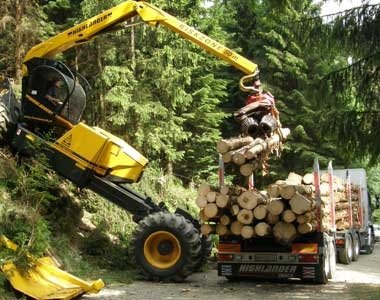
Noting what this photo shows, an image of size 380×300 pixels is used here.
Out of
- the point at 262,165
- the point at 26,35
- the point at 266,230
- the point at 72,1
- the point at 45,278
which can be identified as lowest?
the point at 45,278

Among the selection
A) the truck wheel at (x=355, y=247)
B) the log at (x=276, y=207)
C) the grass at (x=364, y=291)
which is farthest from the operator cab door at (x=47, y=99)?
the truck wheel at (x=355, y=247)

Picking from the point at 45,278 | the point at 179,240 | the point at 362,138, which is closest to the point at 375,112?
the point at 362,138

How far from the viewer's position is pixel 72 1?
20141 millimetres

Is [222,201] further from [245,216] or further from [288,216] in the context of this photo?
[288,216]

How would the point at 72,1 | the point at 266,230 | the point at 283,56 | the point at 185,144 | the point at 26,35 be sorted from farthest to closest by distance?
1. the point at 283,56
2. the point at 185,144
3. the point at 72,1
4. the point at 26,35
5. the point at 266,230

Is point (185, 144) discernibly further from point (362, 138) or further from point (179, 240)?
point (362, 138)

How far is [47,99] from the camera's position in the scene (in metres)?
12.2

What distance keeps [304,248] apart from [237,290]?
1444mm

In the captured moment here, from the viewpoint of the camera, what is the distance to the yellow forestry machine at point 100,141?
1141 centimetres

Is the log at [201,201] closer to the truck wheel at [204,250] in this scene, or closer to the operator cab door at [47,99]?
the truck wheel at [204,250]

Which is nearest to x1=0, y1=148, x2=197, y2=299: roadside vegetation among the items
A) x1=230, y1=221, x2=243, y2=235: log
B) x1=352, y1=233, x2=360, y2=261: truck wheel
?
x1=230, y1=221, x2=243, y2=235: log

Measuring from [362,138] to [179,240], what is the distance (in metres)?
4.23

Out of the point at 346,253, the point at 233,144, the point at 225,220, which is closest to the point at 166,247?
the point at 225,220

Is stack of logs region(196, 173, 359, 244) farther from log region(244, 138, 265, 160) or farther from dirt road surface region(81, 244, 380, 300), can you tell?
dirt road surface region(81, 244, 380, 300)
